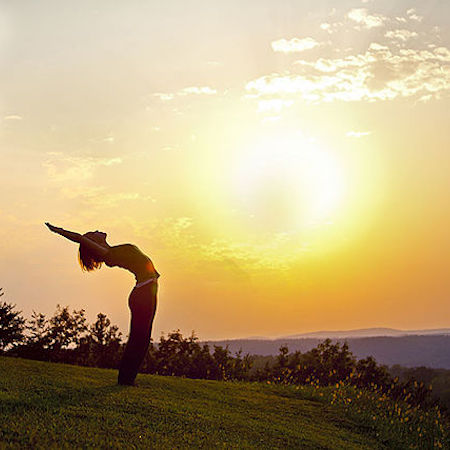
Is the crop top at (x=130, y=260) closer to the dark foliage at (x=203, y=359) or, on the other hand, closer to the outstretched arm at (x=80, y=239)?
the outstretched arm at (x=80, y=239)

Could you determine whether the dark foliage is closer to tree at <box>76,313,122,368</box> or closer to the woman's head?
tree at <box>76,313,122,368</box>

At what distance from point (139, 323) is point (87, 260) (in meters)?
1.90

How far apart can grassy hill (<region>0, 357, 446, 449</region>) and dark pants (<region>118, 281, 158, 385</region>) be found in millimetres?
635

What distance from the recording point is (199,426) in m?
10.9

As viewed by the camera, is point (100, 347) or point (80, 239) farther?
point (100, 347)

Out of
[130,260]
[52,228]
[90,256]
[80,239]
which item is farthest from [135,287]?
[52,228]

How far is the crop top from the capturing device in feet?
44.0

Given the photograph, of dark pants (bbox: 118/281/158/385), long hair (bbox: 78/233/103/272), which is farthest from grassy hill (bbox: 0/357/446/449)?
long hair (bbox: 78/233/103/272)

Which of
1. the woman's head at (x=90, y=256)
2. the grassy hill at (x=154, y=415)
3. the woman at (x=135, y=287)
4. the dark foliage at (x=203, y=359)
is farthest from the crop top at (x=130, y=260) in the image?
the dark foliage at (x=203, y=359)

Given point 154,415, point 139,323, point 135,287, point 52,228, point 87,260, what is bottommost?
point 154,415

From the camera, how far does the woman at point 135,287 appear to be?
43.9ft

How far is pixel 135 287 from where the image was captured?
1352 centimetres

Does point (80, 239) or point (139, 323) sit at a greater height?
point (80, 239)

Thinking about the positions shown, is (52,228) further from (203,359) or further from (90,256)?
(203,359)
